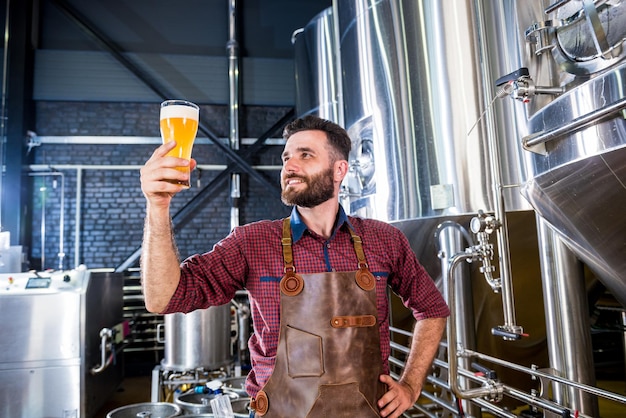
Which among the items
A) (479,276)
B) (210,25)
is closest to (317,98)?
(210,25)

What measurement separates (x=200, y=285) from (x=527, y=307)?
66.1 inches

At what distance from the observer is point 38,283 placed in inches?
136

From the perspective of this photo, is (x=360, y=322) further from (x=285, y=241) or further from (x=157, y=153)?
(x=157, y=153)

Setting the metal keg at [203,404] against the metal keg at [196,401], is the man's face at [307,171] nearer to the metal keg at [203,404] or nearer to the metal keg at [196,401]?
the metal keg at [203,404]

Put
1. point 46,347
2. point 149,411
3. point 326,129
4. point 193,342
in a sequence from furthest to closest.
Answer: point 193,342 < point 46,347 < point 149,411 < point 326,129

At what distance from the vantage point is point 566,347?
163 centimetres

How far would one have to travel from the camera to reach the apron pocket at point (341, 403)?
1195mm

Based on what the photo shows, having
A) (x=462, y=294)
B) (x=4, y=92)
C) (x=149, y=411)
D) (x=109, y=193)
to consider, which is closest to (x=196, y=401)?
(x=149, y=411)

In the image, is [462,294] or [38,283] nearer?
[462,294]

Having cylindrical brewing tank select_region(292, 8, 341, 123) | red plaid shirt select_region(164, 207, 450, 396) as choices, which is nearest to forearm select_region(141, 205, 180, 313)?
red plaid shirt select_region(164, 207, 450, 396)

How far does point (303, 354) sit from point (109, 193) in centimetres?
516

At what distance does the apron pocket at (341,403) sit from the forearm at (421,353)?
7.9 inches

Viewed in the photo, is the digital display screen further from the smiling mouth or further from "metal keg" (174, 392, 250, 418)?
the smiling mouth

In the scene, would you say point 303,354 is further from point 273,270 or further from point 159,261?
point 159,261
